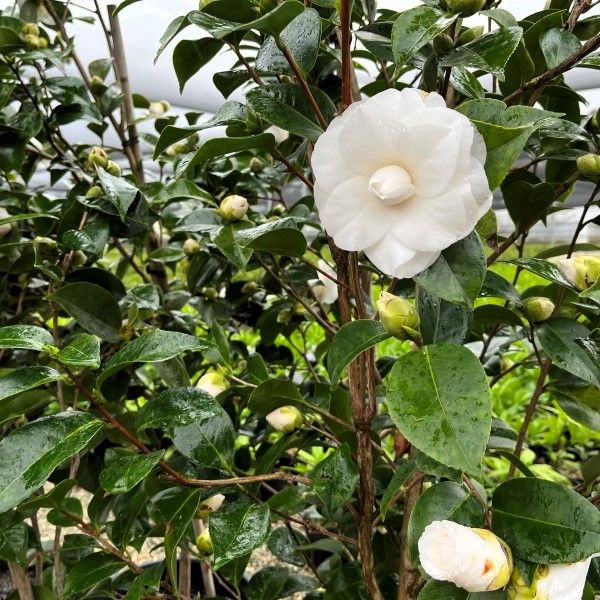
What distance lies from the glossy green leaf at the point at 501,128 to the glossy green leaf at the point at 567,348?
232mm

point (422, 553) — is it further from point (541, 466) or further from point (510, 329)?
point (541, 466)

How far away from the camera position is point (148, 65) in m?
3.07

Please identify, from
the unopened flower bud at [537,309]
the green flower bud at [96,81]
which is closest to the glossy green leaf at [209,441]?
the unopened flower bud at [537,309]

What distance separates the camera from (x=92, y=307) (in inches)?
30.8

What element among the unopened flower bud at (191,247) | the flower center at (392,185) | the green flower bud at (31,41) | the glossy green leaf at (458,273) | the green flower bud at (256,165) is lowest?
the unopened flower bud at (191,247)

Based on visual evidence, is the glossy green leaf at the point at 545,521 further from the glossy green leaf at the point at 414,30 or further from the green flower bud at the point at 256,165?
the green flower bud at the point at 256,165

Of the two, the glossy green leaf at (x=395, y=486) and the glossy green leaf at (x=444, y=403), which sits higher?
the glossy green leaf at (x=444, y=403)

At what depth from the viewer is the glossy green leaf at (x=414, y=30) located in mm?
451

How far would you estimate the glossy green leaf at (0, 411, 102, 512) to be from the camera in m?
0.46

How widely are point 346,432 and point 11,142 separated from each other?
631 mm

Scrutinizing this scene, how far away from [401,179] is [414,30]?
112 millimetres

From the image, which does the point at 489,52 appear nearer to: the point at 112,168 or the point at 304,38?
the point at 304,38

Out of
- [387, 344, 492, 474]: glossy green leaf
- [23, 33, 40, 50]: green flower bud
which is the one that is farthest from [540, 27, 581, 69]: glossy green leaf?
[23, 33, 40, 50]: green flower bud

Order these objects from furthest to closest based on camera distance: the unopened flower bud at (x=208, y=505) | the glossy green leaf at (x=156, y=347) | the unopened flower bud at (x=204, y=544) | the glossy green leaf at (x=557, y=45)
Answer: the unopened flower bud at (x=204, y=544) → the unopened flower bud at (x=208, y=505) → the glossy green leaf at (x=557, y=45) → the glossy green leaf at (x=156, y=347)
